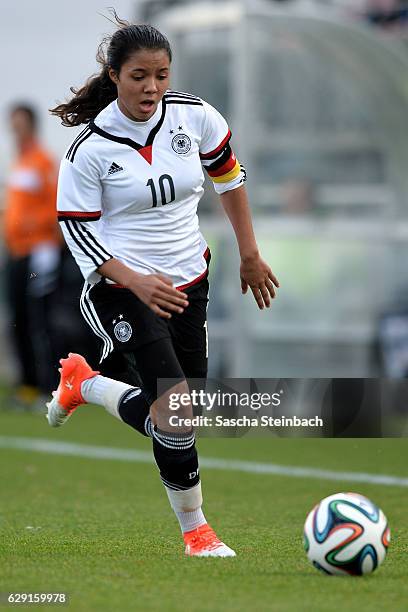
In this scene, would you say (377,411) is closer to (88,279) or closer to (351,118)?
(88,279)

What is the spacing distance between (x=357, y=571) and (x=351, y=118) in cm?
893

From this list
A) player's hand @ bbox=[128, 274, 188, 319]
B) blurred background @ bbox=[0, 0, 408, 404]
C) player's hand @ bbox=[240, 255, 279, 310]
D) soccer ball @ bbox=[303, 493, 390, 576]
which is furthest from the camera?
blurred background @ bbox=[0, 0, 408, 404]

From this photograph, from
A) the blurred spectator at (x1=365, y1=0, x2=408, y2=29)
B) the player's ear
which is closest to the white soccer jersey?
the player's ear

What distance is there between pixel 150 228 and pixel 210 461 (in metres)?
4.38

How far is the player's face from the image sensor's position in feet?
17.9

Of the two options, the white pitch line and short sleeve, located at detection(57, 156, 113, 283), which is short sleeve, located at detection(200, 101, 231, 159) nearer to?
short sleeve, located at detection(57, 156, 113, 283)

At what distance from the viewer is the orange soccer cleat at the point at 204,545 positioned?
5.66 m

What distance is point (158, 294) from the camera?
5348mm

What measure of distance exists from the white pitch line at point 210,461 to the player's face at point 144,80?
11.7ft

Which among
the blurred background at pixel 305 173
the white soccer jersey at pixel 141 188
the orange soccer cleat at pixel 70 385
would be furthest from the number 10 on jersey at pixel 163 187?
the blurred background at pixel 305 173

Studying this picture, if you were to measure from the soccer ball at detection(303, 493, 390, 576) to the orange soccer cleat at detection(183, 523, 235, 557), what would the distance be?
24.3 inches

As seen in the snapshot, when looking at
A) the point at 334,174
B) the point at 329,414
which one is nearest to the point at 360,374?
the point at 334,174

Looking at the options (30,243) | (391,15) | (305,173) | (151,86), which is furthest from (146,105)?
(391,15)

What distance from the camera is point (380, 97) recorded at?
13180 millimetres
